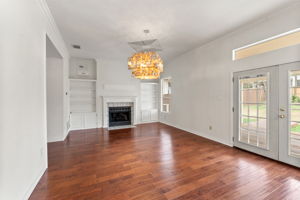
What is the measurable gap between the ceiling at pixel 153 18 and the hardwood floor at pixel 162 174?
301 cm

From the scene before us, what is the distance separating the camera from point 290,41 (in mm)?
2510

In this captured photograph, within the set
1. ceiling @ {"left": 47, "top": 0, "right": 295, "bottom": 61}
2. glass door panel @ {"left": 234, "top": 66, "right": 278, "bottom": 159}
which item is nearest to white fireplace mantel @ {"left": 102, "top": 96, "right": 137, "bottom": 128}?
ceiling @ {"left": 47, "top": 0, "right": 295, "bottom": 61}

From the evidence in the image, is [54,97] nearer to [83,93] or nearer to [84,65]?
[83,93]

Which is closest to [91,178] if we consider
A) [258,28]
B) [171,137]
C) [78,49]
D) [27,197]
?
[27,197]

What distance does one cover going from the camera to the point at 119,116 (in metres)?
6.14

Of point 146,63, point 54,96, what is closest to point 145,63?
point 146,63

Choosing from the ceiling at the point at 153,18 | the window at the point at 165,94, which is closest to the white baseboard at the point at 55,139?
the ceiling at the point at 153,18

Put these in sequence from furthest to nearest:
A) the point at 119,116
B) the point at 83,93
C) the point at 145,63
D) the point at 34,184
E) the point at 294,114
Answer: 1. the point at 119,116
2. the point at 83,93
3. the point at 145,63
4. the point at 294,114
5. the point at 34,184

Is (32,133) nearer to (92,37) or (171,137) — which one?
(92,37)

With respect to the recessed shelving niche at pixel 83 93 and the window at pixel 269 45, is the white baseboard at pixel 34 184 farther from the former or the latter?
the window at pixel 269 45

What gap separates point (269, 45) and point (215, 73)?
134 centimetres

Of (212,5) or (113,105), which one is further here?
(113,105)

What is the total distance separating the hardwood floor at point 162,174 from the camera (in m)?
1.84

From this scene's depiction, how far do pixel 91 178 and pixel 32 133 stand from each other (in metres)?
1.15
